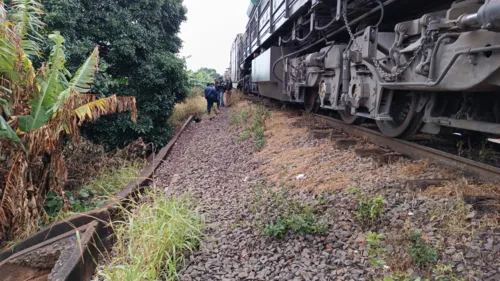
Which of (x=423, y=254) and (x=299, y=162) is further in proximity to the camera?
(x=299, y=162)

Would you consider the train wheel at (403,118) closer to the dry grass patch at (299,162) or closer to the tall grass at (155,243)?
the dry grass patch at (299,162)

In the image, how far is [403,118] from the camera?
16.4 feet

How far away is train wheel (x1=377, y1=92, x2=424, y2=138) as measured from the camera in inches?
170

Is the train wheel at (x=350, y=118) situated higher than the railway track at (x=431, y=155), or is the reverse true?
the train wheel at (x=350, y=118)

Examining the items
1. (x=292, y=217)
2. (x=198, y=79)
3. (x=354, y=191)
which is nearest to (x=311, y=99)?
(x=354, y=191)

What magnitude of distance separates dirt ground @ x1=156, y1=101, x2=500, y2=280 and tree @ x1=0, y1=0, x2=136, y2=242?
167 cm

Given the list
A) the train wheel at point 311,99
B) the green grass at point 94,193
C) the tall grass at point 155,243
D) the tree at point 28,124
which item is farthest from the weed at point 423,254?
the train wheel at point 311,99

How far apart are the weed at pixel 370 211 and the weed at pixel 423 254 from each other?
47 centimetres

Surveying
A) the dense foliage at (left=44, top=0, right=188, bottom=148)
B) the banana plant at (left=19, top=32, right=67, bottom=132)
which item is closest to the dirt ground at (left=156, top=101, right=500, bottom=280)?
the banana plant at (left=19, top=32, right=67, bottom=132)

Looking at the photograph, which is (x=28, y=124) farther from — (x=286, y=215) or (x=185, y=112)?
(x=185, y=112)

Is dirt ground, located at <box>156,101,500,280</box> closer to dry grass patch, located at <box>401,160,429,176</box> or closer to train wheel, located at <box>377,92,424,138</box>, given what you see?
dry grass patch, located at <box>401,160,429,176</box>

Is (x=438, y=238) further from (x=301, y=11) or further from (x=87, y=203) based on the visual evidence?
(x=301, y=11)

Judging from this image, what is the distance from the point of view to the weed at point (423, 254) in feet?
7.43

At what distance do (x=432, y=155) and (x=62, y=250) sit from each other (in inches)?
161
